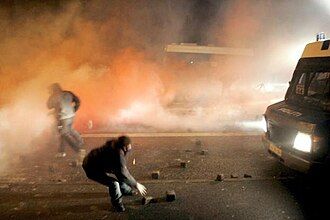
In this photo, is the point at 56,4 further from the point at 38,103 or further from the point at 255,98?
the point at 255,98

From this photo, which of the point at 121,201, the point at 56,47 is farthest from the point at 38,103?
the point at 121,201

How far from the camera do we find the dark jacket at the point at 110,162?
460cm

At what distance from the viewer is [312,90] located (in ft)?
18.8

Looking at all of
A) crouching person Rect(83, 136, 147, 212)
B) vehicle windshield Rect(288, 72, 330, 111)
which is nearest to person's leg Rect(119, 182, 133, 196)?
crouching person Rect(83, 136, 147, 212)

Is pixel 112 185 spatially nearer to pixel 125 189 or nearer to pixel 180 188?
pixel 125 189

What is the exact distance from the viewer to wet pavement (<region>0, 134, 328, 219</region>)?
4793 millimetres

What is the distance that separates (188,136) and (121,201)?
14.9ft

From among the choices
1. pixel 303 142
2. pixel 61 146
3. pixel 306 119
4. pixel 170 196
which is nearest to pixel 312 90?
pixel 306 119

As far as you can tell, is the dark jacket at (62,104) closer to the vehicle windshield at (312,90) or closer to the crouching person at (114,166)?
the crouching person at (114,166)

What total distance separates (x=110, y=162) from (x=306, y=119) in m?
3.12

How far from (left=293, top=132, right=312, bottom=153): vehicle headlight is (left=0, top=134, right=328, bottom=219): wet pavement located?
61 centimetres

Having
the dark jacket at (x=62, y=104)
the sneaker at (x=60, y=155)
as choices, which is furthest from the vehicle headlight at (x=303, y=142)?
the sneaker at (x=60, y=155)

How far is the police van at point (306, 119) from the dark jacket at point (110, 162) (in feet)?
8.63

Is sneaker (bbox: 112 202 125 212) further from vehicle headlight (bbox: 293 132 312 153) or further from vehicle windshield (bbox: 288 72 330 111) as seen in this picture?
vehicle windshield (bbox: 288 72 330 111)
